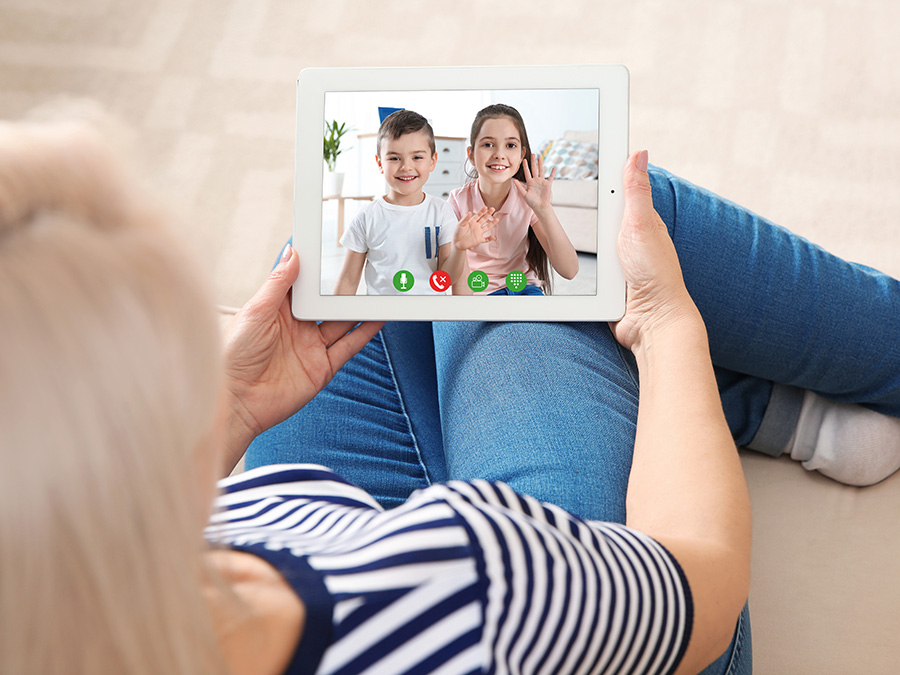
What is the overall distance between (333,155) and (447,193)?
13 cm

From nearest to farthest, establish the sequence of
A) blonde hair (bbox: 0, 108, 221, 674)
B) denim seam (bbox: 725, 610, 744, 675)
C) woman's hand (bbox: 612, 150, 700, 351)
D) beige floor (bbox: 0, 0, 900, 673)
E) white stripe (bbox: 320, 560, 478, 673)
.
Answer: blonde hair (bbox: 0, 108, 221, 674)
white stripe (bbox: 320, 560, 478, 673)
denim seam (bbox: 725, 610, 744, 675)
woman's hand (bbox: 612, 150, 700, 351)
beige floor (bbox: 0, 0, 900, 673)

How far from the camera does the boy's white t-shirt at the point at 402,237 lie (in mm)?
795

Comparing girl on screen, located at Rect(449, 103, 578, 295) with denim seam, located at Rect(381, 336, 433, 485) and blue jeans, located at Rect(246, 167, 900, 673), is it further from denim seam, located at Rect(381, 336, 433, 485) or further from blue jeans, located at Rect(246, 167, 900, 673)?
denim seam, located at Rect(381, 336, 433, 485)

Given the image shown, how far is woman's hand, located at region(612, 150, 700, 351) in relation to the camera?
0.75m

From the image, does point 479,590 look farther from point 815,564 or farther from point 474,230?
point 815,564

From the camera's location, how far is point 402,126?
0.79m

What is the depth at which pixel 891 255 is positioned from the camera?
1316 mm

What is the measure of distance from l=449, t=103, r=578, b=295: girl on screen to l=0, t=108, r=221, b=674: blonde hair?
0.49 meters

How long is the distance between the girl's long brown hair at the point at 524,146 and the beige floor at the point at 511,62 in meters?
0.76

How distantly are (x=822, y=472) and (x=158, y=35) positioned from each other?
173 centimetres

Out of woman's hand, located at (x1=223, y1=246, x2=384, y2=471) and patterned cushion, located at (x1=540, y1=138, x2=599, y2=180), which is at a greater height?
patterned cushion, located at (x1=540, y1=138, x2=599, y2=180)

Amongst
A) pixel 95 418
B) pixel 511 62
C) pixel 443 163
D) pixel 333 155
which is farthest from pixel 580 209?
pixel 511 62

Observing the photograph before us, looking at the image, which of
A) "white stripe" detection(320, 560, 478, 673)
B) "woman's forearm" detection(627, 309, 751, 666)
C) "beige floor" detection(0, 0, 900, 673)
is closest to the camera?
"white stripe" detection(320, 560, 478, 673)

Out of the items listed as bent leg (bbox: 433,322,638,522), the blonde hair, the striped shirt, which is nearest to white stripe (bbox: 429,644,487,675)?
the striped shirt
